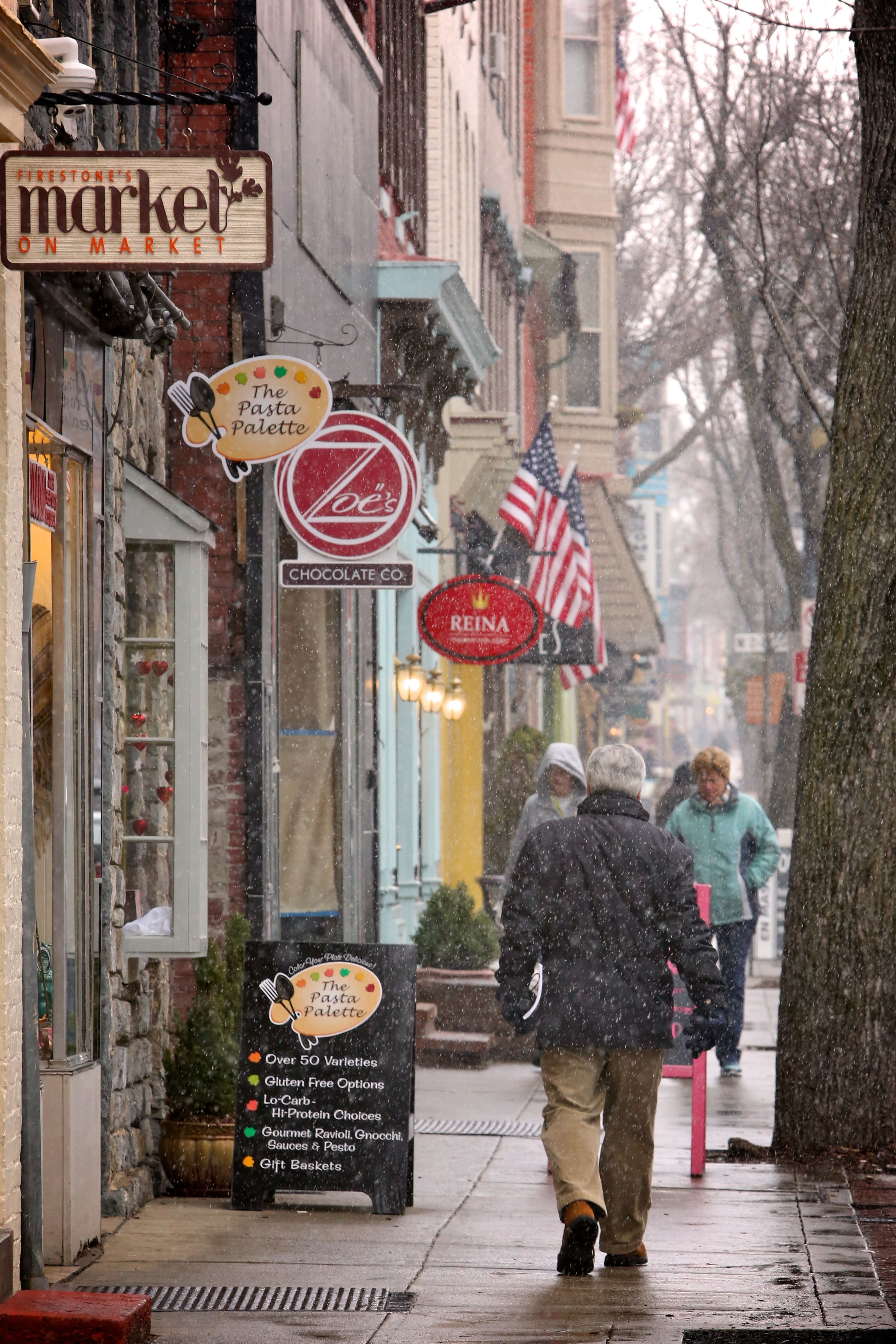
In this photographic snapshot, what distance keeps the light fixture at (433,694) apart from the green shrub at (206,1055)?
330 inches

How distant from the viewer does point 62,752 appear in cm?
725

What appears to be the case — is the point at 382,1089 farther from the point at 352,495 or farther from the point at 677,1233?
the point at 352,495

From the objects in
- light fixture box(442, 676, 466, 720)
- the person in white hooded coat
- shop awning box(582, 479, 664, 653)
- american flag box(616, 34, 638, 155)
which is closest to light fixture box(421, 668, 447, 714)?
light fixture box(442, 676, 466, 720)

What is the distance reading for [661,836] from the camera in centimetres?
728

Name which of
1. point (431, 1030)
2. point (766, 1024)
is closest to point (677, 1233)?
point (431, 1030)

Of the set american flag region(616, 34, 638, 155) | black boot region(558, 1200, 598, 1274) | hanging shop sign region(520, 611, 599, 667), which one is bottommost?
black boot region(558, 1200, 598, 1274)

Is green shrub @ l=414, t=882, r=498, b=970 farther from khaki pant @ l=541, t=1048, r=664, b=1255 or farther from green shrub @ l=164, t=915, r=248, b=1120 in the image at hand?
khaki pant @ l=541, t=1048, r=664, b=1255

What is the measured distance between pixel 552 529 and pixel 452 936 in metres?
5.75

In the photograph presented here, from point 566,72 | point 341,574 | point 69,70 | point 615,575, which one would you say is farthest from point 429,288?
point 615,575

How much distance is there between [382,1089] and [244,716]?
322 centimetres

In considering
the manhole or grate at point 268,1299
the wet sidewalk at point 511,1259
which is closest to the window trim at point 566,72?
the wet sidewalk at point 511,1259

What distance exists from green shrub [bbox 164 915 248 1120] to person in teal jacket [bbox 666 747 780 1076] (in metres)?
4.30

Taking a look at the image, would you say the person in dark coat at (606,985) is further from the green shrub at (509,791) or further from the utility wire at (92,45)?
the green shrub at (509,791)

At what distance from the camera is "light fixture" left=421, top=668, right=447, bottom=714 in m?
17.2
